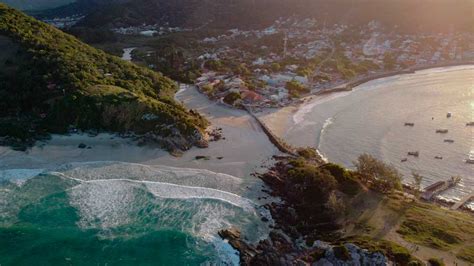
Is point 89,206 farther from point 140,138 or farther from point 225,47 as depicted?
point 225,47

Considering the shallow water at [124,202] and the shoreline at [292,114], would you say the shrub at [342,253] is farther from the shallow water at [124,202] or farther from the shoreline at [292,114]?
the shoreline at [292,114]

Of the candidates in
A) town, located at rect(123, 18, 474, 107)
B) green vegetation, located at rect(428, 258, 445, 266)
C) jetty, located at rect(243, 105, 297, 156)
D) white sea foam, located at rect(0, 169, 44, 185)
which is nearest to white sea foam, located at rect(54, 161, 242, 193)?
white sea foam, located at rect(0, 169, 44, 185)

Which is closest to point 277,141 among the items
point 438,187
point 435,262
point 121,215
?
point 438,187

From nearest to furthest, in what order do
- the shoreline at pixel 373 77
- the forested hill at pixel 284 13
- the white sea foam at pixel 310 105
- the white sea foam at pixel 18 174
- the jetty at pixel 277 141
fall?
1. the white sea foam at pixel 18 174
2. the jetty at pixel 277 141
3. the white sea foam at pixel 310 105
4. the shoreline at pixel 373 77
5. the forested hill at pixel 284 13

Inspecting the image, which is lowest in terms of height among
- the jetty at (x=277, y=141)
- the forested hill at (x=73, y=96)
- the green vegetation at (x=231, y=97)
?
the jetty at (x=277, y=141)

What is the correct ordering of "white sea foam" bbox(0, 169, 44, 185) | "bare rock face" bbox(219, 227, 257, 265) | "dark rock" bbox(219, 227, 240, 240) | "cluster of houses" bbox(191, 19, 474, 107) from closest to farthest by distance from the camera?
"bare rock face" bbox(219, 227, 257, 265), "dark rock" bbox(219, 227, 240, 240), "white sea foam" bbox(0, 169, 44, 185), "cluster of houses" bbox(191, 19, 474, 107)

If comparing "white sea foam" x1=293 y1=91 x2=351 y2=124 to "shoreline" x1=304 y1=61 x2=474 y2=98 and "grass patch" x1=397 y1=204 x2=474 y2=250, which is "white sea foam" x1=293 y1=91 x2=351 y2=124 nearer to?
"shoreline" x1=304 y1=61 x2=474 y2=98

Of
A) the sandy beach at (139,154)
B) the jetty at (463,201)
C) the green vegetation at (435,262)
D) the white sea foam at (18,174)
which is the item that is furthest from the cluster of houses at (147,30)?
the green vegetation at (435,262)
